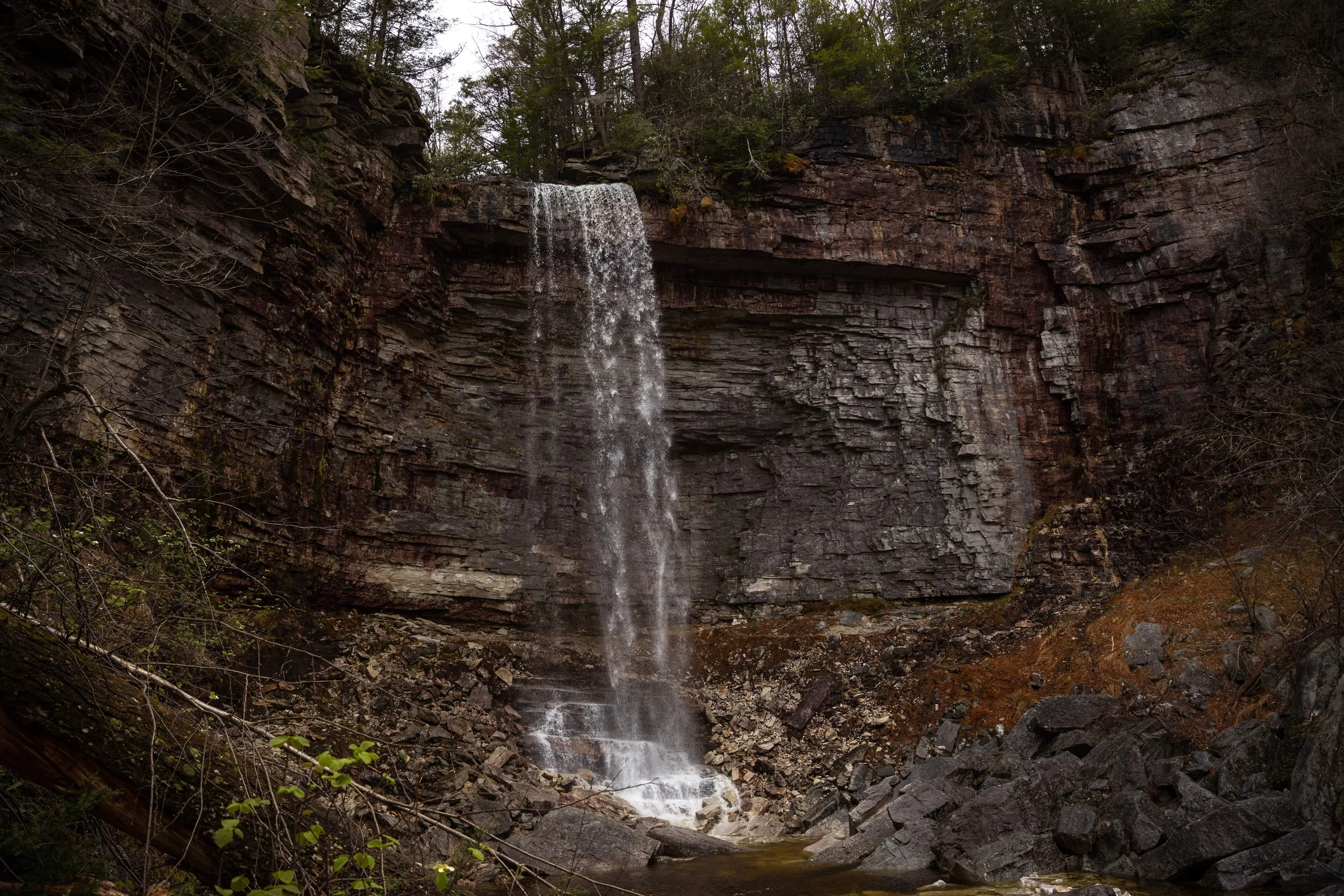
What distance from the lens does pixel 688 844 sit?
989 centimetres

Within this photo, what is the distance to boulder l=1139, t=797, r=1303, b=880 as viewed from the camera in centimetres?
665

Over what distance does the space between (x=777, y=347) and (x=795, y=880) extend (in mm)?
12018

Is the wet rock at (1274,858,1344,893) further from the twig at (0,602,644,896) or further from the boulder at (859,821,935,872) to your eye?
the twig at (0,602,644,896)

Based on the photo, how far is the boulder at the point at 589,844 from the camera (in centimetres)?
909

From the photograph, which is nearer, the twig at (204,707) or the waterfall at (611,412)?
the twig at (204,707)

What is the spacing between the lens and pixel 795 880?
26.8ft

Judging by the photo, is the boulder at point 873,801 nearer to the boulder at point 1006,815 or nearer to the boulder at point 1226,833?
the boulder at point 1006,815

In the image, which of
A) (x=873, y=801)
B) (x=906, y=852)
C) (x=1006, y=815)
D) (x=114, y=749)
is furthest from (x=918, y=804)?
(x=114, y=749)

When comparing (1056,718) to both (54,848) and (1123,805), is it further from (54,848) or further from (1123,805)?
(54,848)

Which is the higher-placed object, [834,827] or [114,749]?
[114,749]

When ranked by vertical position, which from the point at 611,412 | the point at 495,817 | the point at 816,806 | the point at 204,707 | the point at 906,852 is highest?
the point at 611,412

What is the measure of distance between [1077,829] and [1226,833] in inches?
52.1

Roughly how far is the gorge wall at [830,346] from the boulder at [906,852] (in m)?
8.15

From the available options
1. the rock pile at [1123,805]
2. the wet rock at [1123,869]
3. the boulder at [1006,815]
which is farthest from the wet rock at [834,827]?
the wet rock at [1123,869]
